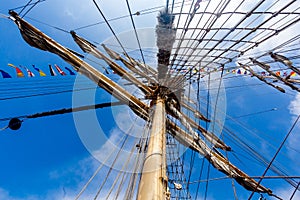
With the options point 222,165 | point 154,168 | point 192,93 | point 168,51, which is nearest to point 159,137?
point 154,168

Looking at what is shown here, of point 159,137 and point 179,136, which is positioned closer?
point 159,137

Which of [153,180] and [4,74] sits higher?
[4,74]

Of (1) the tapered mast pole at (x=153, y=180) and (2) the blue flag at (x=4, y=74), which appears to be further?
(2) the blue flag at (x=4, y=74)

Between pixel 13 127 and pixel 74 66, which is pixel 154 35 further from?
pixel 13 127

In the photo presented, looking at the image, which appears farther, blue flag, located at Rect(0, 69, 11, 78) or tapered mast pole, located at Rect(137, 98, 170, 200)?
blue flag, located at Rect(0, 69, 11, 78)

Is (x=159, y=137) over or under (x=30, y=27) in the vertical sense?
under

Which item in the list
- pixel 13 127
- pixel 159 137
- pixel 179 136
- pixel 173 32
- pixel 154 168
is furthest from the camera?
pixel 173 32

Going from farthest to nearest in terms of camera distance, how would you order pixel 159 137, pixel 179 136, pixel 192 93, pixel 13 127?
1. pixel 192 93
2. pixel 179 136
3. pixel 13 127
4. pixel 159 137

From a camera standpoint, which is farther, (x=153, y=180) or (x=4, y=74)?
(x=4, y=74)

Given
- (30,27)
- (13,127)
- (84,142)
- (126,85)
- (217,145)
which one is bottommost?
(217,145)

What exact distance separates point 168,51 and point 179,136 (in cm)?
446

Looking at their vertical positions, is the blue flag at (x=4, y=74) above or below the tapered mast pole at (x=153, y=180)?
above

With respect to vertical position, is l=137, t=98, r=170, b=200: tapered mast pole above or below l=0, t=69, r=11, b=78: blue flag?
below

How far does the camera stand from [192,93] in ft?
34.6
